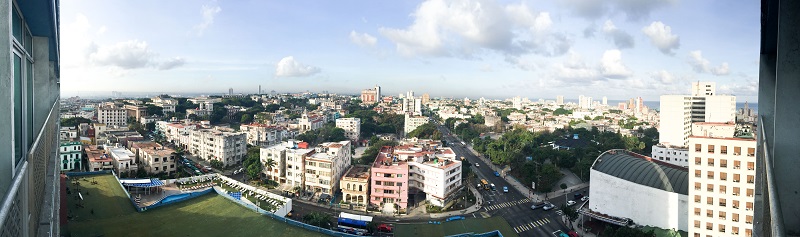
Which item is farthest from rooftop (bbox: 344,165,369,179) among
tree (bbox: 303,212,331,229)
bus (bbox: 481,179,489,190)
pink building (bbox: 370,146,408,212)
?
bus (bbox: 481,179,489,190)

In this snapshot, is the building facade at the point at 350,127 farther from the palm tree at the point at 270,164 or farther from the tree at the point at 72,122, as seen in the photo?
the tree at the point at 72,122

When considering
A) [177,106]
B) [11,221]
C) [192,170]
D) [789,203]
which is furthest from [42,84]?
[177,106]

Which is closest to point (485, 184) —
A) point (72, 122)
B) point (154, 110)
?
point (72, 122)

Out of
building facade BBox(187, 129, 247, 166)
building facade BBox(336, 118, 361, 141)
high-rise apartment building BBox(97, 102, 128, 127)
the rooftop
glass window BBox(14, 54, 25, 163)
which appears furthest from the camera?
building facade BBox(336, 118, 361, 141)

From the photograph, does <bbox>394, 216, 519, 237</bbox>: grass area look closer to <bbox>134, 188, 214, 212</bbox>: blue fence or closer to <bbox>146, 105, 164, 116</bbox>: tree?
<bbox>134, 188, 214, 212</bbox>: blue fence

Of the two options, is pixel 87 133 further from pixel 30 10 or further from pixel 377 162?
pixel 30 10

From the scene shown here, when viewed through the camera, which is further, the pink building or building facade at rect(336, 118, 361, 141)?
building facade at rect(336, 118, 361, 141)

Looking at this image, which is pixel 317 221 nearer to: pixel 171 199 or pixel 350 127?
pixel 171 199
